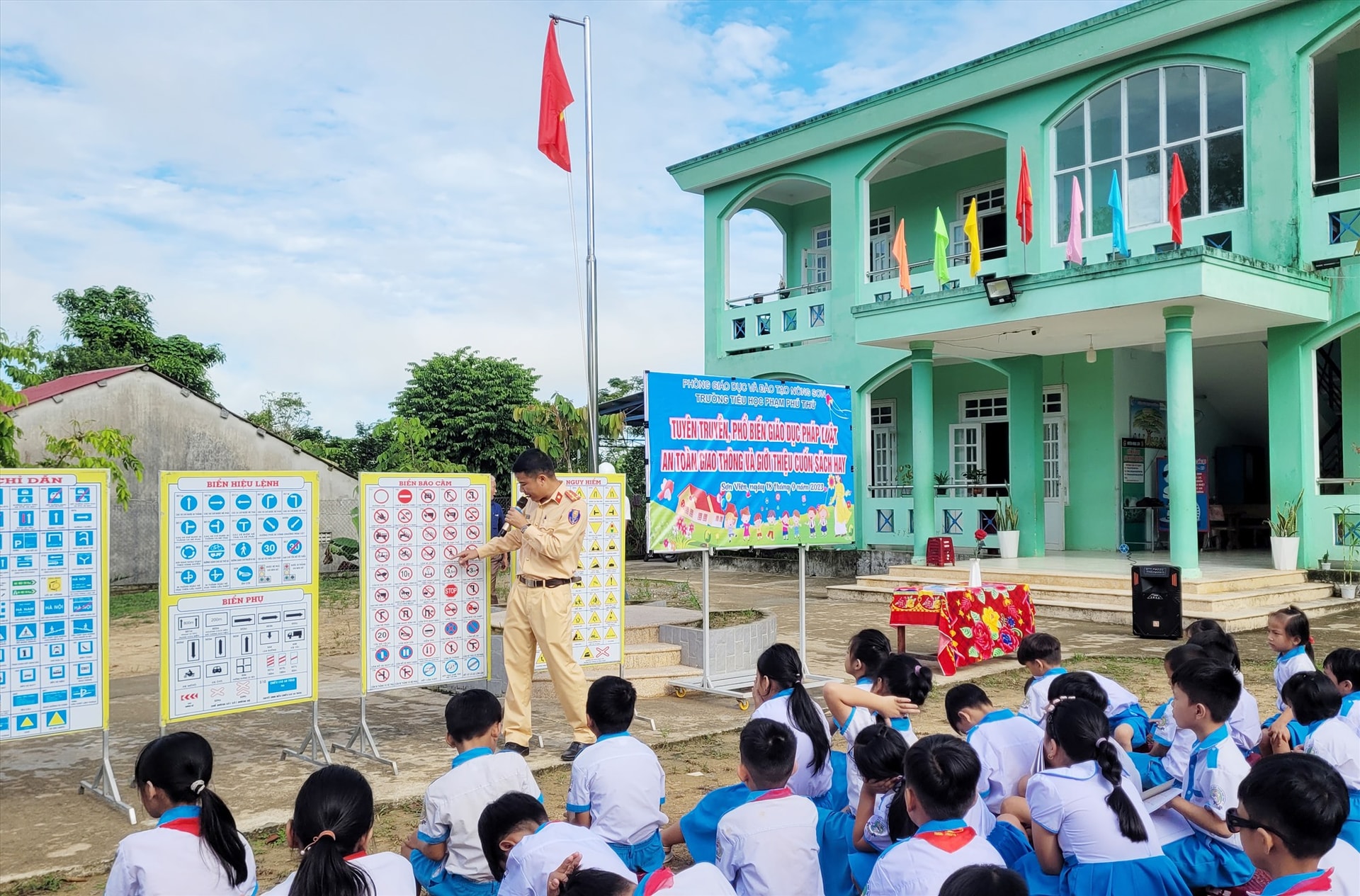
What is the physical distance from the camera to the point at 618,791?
3.38 metres

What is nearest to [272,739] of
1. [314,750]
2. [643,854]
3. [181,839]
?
[314,750]

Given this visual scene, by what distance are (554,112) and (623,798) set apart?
34.4ft

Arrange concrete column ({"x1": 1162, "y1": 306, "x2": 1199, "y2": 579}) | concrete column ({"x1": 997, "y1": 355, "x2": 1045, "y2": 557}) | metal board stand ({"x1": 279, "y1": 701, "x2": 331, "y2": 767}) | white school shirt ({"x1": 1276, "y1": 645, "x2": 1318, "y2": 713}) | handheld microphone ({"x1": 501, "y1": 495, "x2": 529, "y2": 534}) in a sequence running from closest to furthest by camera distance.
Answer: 1. white school shirt ({"x1": 1276, "y1": 645, "x2": 1318, "y2": 713})
2. metal board stand ({"x1": 279, "y1": 701, "x2": 331, "y2": 767})
3. handheld microphone ({"x1": 501, "y1": 495, "x2": 529, "y2": 534})
4. concrete column ({"x1": 1162, "y1": 306, "x2": 1199, "y2": 579})
5. concrete column ({"x1": 997, "y1": 355, "x2": 1045, "y2": 557})

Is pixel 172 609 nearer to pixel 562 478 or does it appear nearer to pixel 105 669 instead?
pixel 105 669

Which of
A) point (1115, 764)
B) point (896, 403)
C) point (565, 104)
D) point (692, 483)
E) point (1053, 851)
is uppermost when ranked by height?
point (565, 104)

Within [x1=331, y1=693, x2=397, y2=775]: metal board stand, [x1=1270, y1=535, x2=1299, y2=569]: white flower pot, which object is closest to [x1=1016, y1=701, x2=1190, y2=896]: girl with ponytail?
[x1=331, y1=693, x2=397, y2=775]: metal board stand

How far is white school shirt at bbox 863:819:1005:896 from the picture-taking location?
7.98 feet

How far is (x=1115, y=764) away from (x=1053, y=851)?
319 millimetres

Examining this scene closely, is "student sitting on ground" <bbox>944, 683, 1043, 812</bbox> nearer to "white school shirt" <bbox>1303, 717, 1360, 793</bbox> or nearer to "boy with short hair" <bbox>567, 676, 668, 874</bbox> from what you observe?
"white school shirt" <bbox>1303, 717, 1360, 793</bbox>

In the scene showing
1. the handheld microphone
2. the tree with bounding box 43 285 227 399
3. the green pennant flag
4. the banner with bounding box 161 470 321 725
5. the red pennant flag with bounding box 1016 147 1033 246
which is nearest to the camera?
the banner with bounding box 161 470 321 725

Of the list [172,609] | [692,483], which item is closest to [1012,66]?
[692,483]

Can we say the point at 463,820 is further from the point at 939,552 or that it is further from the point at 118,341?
the point at 118,341

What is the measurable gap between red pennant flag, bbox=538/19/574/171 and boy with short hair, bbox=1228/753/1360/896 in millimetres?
11182

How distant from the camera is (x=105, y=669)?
4984 millimetres
